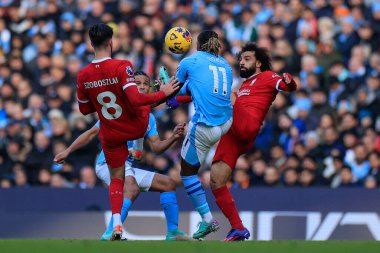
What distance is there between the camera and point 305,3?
19.7m

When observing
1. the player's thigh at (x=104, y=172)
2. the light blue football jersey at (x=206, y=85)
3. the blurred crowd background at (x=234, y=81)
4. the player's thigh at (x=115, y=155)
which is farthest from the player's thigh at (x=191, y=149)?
the blurred crowd background at (x=234, y=81)

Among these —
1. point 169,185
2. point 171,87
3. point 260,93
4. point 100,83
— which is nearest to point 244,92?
point 260,93

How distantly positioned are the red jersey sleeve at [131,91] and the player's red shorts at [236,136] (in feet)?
4.07

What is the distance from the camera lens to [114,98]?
39.6ft

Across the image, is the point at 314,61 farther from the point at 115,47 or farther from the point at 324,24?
the point at 115,47

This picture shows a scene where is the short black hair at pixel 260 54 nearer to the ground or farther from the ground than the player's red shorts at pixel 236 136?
farther from the ground

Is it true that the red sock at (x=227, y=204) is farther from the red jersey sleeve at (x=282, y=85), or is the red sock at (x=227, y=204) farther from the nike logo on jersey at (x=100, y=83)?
the nike logo on jersey at (x=100, y=83)

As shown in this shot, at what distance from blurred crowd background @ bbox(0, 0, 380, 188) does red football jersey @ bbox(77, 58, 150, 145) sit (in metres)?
4.59

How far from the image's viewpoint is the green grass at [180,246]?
1087 centimetres

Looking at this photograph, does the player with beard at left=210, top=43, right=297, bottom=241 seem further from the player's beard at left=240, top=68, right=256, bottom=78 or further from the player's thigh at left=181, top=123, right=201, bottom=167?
the player's thigh at left=181, top=123, right=201, bottom=167

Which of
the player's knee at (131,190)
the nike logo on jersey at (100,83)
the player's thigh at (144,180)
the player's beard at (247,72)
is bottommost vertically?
the player's knee at (131,190)

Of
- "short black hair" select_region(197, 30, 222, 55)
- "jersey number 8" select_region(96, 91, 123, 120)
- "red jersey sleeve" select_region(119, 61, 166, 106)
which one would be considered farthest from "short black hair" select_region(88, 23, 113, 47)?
"short black hair" select_region(197, 30, 222, 55)

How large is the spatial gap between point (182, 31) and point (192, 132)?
1064 millimetres

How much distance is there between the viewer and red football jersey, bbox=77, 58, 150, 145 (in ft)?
39.3
